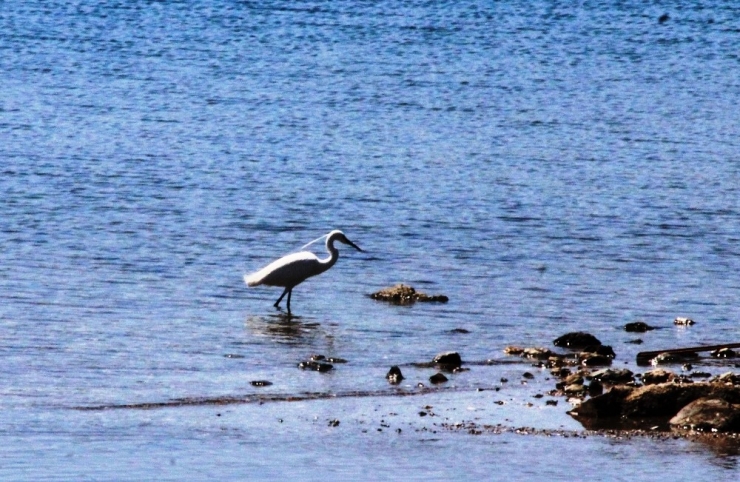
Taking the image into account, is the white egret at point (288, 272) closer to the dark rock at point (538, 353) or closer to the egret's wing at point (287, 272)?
the egret's wing at point (287, 272)

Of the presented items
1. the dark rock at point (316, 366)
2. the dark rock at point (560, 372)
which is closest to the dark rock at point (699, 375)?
the dark rock at point (560, 372)

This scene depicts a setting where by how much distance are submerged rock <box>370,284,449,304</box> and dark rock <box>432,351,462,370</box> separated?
2825 mm

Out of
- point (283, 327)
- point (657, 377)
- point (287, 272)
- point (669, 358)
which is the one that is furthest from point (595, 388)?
point (287, 272)

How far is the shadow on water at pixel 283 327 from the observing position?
13.7 metres

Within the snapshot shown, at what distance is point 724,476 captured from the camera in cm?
878

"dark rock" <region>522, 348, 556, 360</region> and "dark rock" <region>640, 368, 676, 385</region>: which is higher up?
"dark rock" <region>640, 368, 676, 385</region>

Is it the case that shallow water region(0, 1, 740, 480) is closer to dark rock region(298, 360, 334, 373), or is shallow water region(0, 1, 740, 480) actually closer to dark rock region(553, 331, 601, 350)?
dark rock region(298, 360, 334, 373)

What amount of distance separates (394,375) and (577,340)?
218cm

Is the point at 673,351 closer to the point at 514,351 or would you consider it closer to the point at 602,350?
the point at 602,350

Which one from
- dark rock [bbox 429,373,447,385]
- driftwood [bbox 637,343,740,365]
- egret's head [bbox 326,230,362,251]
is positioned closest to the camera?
dark rock [bbox 429,373,447,385]

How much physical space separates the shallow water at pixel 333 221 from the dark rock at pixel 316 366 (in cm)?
10

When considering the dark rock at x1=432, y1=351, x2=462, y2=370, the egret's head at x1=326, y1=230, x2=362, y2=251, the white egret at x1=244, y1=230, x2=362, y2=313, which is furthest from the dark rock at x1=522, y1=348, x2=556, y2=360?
the egret's head at x1=326, y1=230, x2=362, y2=251

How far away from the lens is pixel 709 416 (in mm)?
9922

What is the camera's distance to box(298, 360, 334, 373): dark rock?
1209cm
